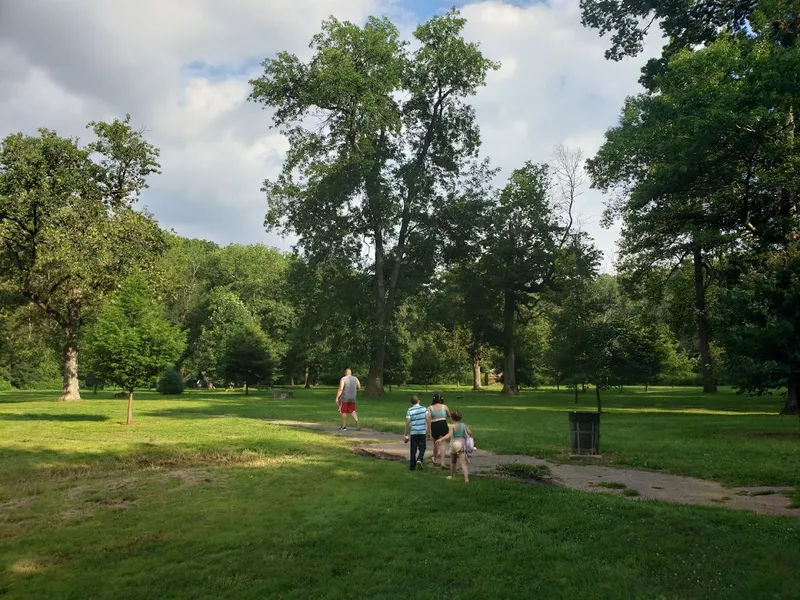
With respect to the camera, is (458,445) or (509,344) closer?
(458,445)

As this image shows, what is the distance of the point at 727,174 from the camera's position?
21.6 meters

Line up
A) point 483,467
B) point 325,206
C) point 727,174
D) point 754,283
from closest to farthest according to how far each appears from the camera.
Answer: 1. point 483,467
2. point 754,283
3. point 727,174
4. point 325,206

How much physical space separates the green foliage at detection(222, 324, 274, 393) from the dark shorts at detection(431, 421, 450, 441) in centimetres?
3526

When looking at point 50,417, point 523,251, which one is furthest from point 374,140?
point 50,417

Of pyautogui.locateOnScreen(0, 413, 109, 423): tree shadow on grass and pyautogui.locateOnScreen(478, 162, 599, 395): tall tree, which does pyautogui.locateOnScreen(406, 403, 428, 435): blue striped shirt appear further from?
pyautogui.locateOnScreen(478, 162, 599, 395): tall tree

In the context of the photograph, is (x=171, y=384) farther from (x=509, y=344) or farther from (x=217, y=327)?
(x=509, y=344)

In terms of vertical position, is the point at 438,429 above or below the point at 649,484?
above

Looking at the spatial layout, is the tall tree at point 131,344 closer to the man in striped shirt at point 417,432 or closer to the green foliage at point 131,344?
the green foliage at point 131,344

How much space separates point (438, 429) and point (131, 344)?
12.6 meters

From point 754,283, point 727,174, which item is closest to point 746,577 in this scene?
point 754,283

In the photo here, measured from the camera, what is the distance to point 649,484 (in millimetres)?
9477

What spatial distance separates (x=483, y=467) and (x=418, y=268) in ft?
91.7

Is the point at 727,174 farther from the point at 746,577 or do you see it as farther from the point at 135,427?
the point at 135,427

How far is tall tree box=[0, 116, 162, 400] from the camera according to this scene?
3020 cm
